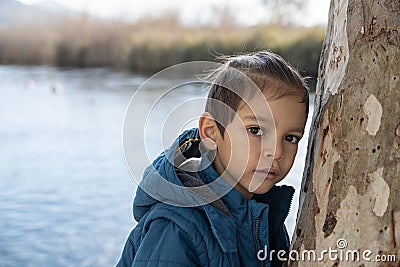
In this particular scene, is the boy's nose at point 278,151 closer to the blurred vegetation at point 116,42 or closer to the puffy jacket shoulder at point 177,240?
the puffy jacket shoulder at point 177,240

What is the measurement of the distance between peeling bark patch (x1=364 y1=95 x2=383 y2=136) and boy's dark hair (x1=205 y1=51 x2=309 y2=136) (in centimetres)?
17

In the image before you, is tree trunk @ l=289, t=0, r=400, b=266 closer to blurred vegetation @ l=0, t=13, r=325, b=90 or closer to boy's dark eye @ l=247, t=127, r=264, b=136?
boy's dark eye @ l=247, t=127, r=264, b=136

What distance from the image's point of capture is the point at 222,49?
29.9 ft

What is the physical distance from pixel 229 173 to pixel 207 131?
3.6 inches

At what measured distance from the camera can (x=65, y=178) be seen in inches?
185

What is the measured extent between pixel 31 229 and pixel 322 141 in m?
2.88

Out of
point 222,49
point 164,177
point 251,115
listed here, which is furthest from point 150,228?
point 222,49

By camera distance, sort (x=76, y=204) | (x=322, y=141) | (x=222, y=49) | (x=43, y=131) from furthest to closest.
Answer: (x=222, y=49)
(x=43, y=131)
(x=76, y=204)
(x=322, y=141)

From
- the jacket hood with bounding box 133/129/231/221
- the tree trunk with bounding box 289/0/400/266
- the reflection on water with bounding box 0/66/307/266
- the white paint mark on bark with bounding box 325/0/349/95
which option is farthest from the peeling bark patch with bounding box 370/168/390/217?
the reflection on water with bounding box 0/66/307/266

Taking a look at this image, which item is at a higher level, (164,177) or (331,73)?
(331,73)

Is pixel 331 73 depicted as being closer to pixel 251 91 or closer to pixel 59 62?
pixel 251 91

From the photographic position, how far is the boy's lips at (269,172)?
1229mm

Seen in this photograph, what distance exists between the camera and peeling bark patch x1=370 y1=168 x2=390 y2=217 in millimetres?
1062

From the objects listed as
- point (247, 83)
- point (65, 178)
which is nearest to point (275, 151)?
point (247, 83)
